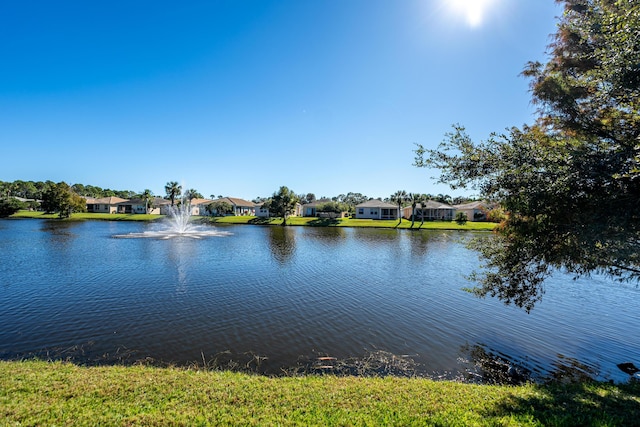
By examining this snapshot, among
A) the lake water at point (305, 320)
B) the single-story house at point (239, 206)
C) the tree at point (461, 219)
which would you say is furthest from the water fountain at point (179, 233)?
the tree at point (461, 219)

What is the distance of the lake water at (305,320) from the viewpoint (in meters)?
9.85

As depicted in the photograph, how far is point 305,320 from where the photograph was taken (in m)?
13.0

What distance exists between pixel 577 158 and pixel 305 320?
35.3 ft

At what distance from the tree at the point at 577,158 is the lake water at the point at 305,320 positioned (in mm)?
4243

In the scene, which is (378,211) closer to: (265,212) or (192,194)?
(265,212)

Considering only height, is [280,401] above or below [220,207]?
below

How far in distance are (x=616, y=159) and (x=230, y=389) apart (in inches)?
377

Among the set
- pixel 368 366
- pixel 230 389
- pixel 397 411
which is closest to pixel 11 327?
pixel 230 389

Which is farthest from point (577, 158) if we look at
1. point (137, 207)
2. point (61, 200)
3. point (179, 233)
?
point (137, 207)

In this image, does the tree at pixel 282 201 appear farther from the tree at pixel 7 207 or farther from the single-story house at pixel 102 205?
the tree at pixel 7 207

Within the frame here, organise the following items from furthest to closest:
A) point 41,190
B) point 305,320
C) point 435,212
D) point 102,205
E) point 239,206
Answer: point 41,190
point 102,205
point 239,206
point 435,212
point 305,320

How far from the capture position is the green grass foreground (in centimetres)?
539

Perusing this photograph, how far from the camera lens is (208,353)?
9898mm

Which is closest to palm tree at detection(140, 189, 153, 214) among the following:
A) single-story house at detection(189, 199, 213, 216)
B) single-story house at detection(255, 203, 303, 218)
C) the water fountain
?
single-story house at detection(189, 199, 213, 216)
